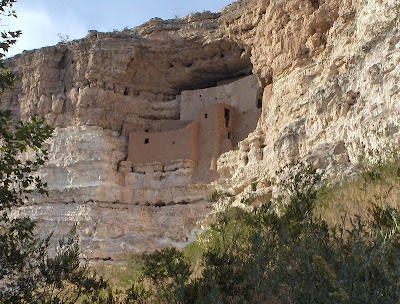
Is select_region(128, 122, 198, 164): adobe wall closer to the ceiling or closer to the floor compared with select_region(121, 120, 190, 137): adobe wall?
closer to the floor

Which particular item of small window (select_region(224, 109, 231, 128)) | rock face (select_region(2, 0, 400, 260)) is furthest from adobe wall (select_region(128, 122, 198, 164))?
small window (select_region(224, 109, 231, 128))

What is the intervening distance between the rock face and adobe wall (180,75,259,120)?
5 cm

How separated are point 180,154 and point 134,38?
16.5ft

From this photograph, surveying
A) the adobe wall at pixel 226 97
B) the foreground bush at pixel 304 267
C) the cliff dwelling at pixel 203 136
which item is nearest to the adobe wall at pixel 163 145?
the cliff dwelling at pixel 203 136

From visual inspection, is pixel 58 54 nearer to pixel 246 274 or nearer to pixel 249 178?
pixel 249 178

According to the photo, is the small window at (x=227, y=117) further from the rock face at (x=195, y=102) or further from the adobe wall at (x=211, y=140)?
the rock face at (x=195, y=102)

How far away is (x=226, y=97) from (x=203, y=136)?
1.73 meters

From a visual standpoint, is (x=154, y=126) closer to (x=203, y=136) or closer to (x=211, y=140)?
(x=203, y=136)

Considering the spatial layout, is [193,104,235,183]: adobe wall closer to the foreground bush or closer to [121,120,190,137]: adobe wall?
[121,120,190,137]: adobe wall

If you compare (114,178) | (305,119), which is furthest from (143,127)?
(305,119)

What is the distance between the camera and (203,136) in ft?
53.1

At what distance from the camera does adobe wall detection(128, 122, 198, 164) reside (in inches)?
639

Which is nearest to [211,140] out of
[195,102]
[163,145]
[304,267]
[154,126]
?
[163,145]

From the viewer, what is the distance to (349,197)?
7.24m
